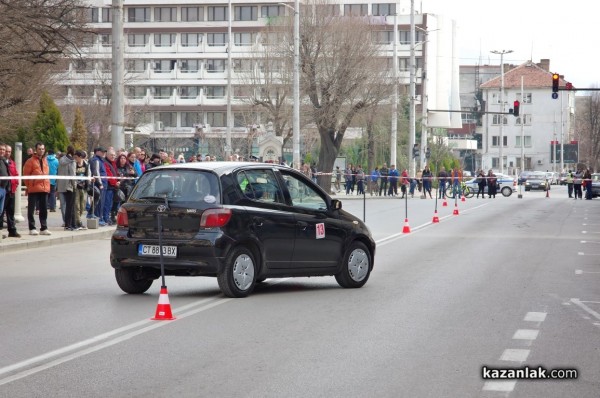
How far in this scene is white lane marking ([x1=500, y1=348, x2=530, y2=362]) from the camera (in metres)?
9.64

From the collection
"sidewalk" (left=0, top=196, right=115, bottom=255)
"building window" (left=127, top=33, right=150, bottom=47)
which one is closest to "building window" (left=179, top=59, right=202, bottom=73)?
"building window" (left=127, top=33, right=150, bottom=47)

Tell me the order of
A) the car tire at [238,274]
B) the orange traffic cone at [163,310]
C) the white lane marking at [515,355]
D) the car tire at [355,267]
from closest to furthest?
the white lane marking at [515,355] → the orange traffic cone at [163,310] → the car tire at [238,274] → the car tire at [355,267]

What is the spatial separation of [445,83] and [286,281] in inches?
4379

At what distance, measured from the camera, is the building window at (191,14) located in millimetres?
114812

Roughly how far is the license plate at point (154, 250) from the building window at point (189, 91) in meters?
101

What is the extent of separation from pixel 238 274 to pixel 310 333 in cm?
311

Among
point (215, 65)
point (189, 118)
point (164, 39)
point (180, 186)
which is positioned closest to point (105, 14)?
point (164, 39)

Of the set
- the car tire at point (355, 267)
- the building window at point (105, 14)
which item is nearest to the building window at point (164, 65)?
the building window at point (105, 14)

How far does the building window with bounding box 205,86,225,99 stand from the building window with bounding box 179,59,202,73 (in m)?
2.17

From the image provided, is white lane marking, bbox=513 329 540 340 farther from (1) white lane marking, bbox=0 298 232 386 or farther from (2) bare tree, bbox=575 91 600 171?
(2) bare tree, bbox=575 91 600 171

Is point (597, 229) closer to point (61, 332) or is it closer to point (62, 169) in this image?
point (62, 169)

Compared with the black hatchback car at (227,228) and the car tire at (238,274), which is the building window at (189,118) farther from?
the car tire at (238,274)

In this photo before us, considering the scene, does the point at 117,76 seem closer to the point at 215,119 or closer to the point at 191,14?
the point at 215,119

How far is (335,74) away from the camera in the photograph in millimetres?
66625
